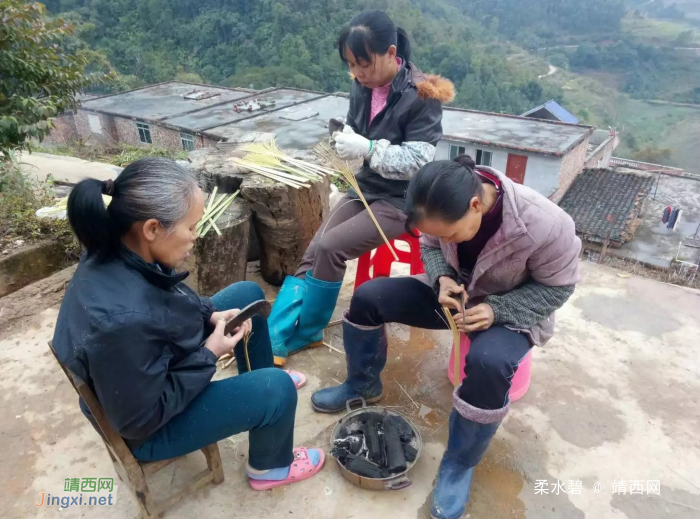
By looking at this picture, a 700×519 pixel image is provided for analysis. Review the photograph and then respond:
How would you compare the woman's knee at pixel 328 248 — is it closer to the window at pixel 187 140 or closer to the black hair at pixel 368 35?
the black hair at pixel 368 35

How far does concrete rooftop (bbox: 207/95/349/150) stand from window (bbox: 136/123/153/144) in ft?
11.9

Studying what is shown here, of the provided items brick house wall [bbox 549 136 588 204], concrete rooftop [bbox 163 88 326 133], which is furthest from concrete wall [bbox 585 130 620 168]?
concrete rooftop [bbox 163 88 326 133]

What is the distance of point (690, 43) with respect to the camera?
1988 inches

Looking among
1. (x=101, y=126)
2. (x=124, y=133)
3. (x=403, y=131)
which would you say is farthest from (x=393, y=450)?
(x=101, y=126)

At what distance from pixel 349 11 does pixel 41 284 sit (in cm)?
Answer: 3630

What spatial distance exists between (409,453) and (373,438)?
17 cm

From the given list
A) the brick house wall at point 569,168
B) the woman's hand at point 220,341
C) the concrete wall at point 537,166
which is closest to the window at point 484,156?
the concrete wall at point 537,166

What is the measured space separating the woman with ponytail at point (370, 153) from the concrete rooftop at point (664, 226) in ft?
39.7

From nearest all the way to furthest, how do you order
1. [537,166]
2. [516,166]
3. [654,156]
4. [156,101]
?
[537,166] → [516,166] → [156,101] → [654,156]

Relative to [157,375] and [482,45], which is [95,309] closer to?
[157,375]

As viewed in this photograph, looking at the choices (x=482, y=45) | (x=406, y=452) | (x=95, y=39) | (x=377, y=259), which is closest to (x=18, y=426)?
(x=406, y=452)

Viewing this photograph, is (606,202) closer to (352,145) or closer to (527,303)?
(352,145)

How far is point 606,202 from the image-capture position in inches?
616

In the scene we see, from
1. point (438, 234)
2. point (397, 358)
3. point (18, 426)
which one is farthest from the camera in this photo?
point (397, 358)
